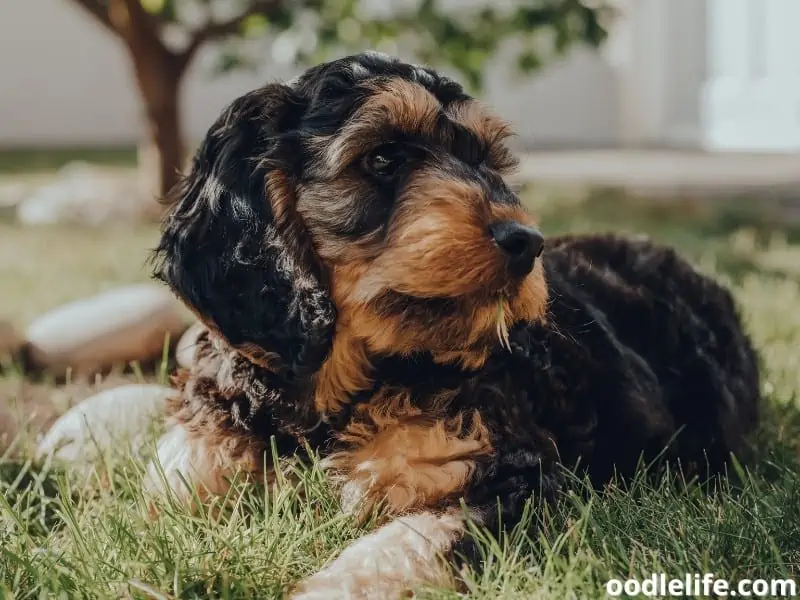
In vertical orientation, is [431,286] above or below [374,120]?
below

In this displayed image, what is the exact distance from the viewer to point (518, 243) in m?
2.57

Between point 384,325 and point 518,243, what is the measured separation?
18.2 inches

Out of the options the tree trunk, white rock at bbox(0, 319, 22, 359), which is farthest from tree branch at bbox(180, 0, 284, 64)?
white rock at bbox(0, 319, 22, 359)

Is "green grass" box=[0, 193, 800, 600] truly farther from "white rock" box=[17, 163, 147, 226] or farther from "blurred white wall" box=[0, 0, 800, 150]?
"blurred white wall" box=[0, 0, 800, 150]

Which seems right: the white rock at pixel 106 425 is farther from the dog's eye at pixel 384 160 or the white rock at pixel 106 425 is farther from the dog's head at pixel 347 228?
the dog's eye at pixel 384 160

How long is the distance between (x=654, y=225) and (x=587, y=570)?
8.28m

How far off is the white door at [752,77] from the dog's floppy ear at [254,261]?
635 inches

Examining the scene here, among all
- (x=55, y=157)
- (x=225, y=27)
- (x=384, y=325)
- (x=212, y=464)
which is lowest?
(x=55, y=157)

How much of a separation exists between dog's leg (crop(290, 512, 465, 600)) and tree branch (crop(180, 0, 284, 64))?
20.9ft

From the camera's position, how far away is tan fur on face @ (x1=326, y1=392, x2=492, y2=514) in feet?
8.87

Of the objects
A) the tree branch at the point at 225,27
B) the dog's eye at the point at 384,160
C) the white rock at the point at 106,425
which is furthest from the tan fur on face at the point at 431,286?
the tree branch at the point at 225,27

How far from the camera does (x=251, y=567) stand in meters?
2.53

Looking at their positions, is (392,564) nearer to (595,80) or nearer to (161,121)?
(161,121)

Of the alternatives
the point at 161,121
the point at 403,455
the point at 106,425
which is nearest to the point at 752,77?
the point at 161,121
